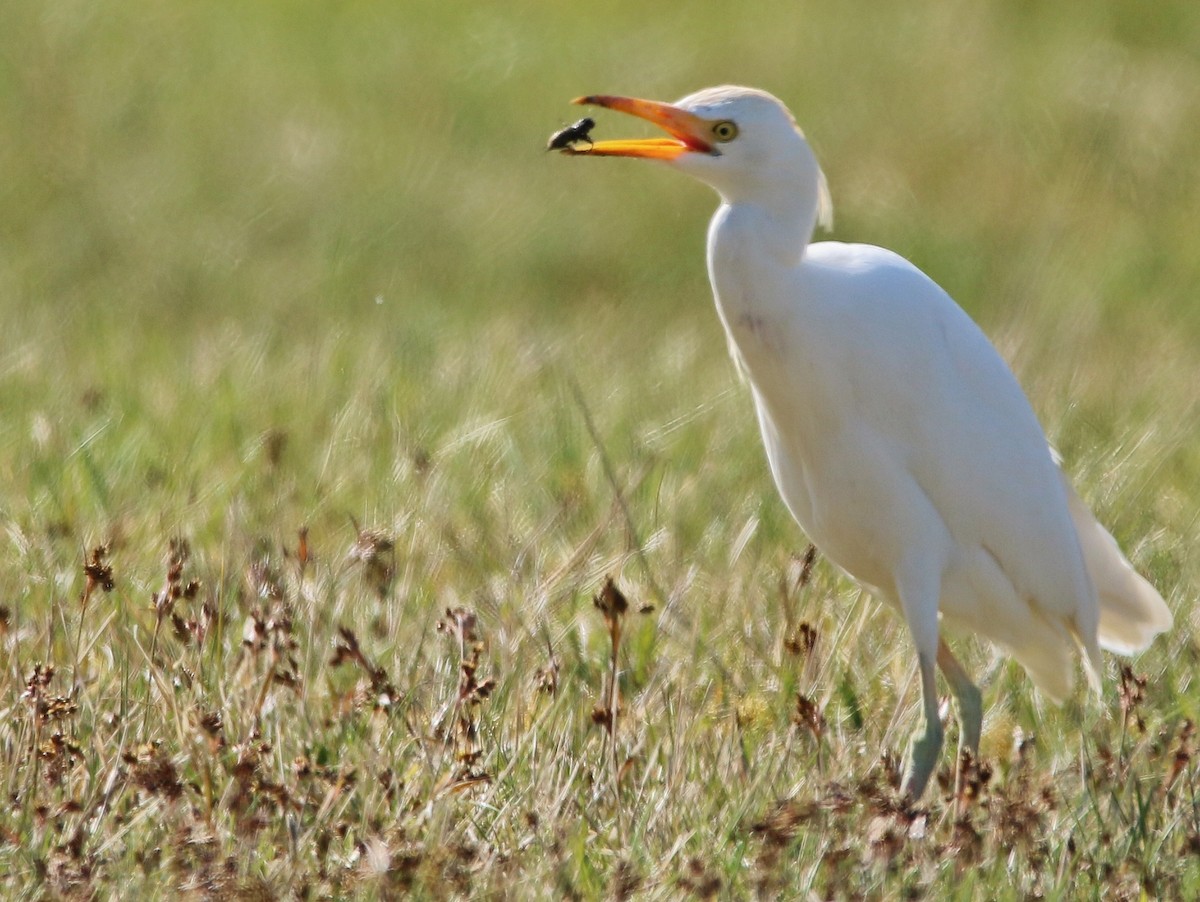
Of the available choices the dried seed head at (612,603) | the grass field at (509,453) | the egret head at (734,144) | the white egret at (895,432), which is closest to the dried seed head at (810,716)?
the grass field at (509,453)

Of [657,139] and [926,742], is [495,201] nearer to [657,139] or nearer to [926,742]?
[657,139]

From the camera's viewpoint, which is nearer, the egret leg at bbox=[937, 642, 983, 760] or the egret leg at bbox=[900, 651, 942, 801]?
the egret leg at bbox=[900, 651, 942, 801]

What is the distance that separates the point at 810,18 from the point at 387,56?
278 centimetres

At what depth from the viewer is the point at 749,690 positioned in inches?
173

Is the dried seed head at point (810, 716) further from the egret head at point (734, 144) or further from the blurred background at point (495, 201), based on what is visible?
the blurred background at point (495, 201)

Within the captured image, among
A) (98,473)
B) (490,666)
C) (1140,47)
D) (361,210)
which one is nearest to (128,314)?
(361,210)

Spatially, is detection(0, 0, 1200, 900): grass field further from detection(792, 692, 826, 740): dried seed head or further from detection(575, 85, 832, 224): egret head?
detection(575, 85, 832, 224): egret head

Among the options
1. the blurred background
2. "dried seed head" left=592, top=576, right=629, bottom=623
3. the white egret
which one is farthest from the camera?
the blurred background

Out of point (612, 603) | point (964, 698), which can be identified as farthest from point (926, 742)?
point (612, 603)

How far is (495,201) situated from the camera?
10508 mm

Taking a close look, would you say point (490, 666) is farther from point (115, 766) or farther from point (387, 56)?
point (387, 56)

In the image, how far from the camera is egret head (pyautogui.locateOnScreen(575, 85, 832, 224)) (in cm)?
382

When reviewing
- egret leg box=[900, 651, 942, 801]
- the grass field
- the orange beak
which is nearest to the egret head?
the orange beak

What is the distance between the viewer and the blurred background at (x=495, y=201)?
6.93m
